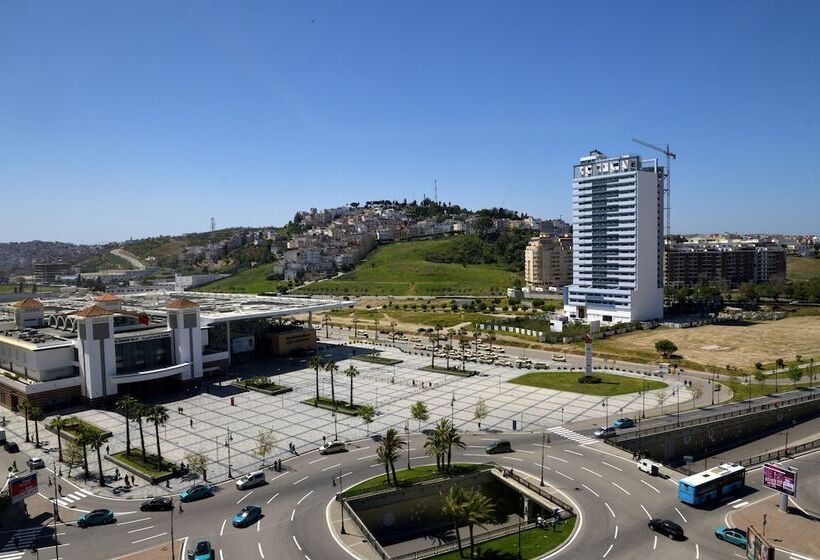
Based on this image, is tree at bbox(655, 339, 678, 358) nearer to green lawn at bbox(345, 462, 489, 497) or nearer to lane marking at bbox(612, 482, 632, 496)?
lane marking at bbox(612, 482, 632, 496)

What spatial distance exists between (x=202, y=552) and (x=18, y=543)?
1351 cm

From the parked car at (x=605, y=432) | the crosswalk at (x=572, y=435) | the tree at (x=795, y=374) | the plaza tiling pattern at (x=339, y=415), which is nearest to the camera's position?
the crosswalk at (x=572, y=435)

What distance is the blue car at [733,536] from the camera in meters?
36.0

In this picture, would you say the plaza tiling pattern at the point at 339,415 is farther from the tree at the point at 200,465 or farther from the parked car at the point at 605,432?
the parked car at the point at 605,432

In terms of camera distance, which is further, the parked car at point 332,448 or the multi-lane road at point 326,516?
the parked car at point 332,448

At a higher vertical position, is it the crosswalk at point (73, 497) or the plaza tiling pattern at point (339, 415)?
the plaza tiling pattern at point (339, 415)

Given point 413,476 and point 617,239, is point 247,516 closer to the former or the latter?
point 413,476

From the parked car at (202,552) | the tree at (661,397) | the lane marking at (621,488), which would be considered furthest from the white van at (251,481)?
the tree at (661,397)

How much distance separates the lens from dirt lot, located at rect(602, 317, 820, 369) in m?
96.6

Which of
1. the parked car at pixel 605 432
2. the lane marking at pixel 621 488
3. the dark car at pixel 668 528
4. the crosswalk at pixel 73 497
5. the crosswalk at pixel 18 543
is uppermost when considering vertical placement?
the parked car at pixel 605 432

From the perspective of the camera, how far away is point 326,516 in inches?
1601

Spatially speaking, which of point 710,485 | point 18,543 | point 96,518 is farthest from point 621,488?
point 18,543

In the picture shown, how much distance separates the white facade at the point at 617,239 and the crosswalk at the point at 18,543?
119m

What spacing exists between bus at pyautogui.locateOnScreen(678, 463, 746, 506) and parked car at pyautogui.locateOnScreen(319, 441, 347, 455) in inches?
1126
